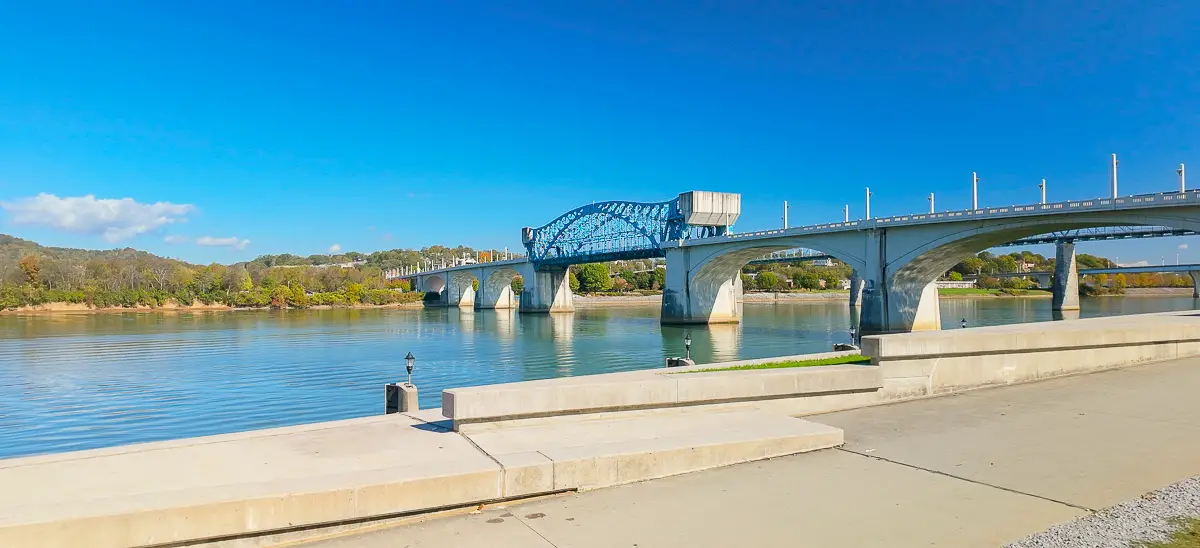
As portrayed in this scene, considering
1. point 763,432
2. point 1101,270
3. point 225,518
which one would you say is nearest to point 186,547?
point 225,518

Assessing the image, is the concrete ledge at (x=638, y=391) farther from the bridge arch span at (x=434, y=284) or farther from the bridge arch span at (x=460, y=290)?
the bridge arch span at (x=434, y=284)

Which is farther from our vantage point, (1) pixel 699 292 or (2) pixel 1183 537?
(1) pixel 699 292

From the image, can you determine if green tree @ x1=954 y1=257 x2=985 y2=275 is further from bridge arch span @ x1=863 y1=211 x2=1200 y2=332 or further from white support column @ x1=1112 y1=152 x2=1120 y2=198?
white support column @ x1=1112 y1=152 x2=1120 y2=198

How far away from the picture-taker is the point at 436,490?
5.91 metres

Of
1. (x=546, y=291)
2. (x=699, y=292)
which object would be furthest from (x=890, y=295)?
(x=546, y=291)

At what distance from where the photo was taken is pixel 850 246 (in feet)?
186

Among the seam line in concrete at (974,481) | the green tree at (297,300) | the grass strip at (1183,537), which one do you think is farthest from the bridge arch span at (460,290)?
the grass strip at (1183,537)

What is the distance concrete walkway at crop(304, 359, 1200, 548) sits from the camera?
5441 millimetres

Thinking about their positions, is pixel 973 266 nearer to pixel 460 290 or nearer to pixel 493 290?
pixel 493 290

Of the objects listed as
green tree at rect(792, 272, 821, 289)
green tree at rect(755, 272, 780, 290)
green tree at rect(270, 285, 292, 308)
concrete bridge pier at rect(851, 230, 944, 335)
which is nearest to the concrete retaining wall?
concrete bridge pier at rect(851, 230, 944, 335)

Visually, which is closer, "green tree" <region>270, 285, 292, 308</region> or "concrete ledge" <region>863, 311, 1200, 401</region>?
"concrete ledge" <region>863, 311, 1200, 401</region>

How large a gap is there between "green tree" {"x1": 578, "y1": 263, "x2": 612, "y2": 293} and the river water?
295ft

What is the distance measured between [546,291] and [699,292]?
125 ft

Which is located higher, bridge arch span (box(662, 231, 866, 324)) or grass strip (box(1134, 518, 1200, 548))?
bridge arch span (box(662, 231, 866, 324))
